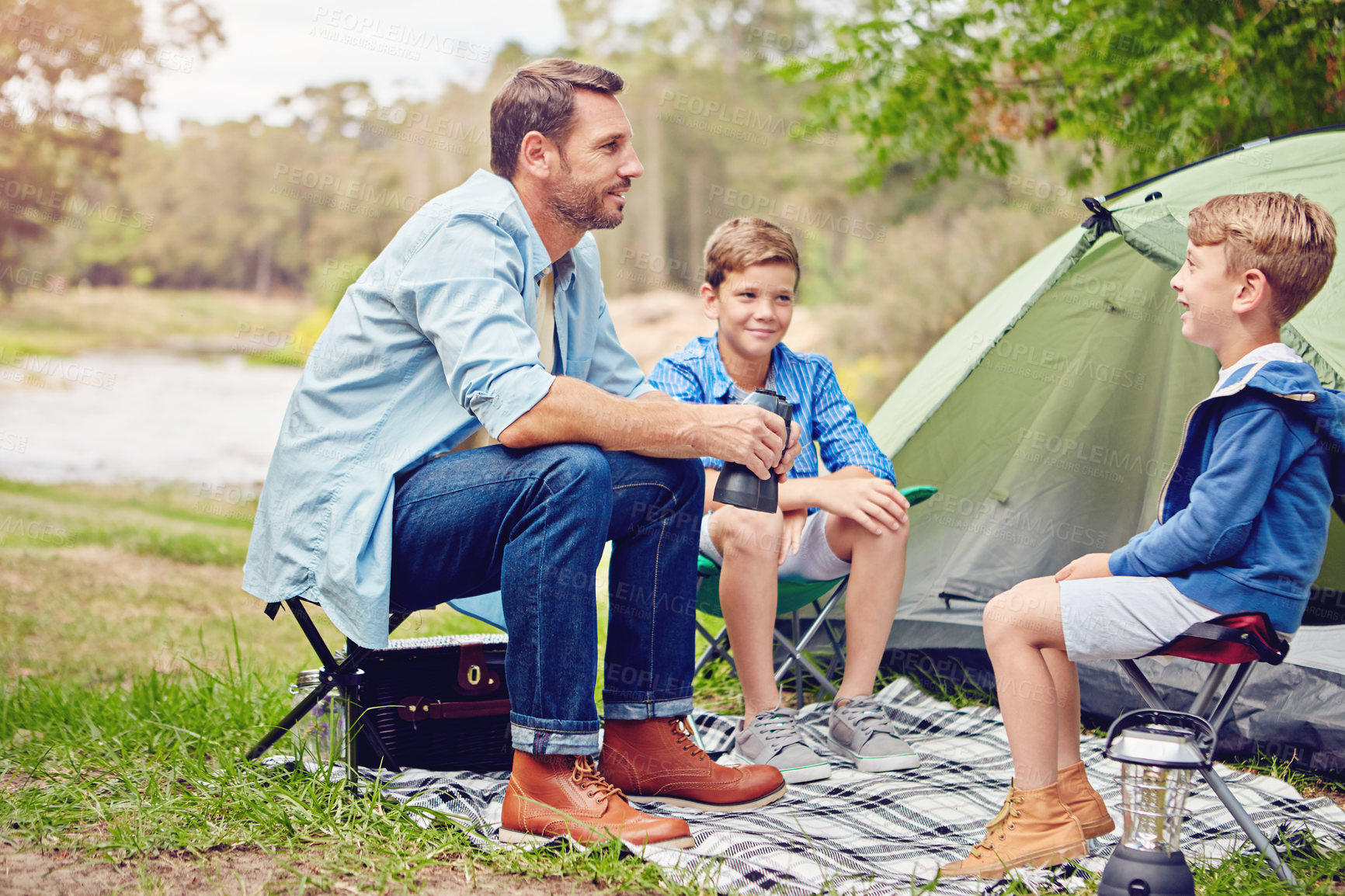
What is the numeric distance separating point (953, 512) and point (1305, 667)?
1121 millimetres

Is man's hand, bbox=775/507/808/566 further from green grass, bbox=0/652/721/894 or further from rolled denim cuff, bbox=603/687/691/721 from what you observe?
green grass, bbox=0/652/721/894

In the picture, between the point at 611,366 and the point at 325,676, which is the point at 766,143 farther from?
the point at 325,676

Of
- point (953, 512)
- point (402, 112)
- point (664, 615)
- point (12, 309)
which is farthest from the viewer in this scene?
point (402, 112)

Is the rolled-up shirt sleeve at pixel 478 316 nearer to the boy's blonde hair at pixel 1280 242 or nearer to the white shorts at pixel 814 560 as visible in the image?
the white shorts at pixel 814 560

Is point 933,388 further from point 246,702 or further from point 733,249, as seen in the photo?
point 246,702

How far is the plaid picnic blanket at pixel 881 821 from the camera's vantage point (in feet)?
5.55


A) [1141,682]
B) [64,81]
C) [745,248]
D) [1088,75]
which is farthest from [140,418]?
[1141,682]

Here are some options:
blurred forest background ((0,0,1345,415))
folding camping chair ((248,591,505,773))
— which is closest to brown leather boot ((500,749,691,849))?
folding camping chair ((248,591,505,773))

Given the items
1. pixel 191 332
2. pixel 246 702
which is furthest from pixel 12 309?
pixel 246 702

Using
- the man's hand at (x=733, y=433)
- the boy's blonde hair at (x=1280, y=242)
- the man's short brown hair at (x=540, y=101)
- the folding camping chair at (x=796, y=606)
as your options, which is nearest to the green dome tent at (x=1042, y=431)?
the folding camping chair at (x=796, y=606)

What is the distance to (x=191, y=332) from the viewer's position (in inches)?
628

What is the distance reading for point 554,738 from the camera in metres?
1.77

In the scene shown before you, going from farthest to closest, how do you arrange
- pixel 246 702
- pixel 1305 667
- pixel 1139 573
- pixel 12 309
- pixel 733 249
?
pixel 12 309 → pixel 733 249 → pixel 246 702 → pixel 1305 667 → pixel 1139 573

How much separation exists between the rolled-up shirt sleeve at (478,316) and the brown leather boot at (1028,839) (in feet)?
3.37
